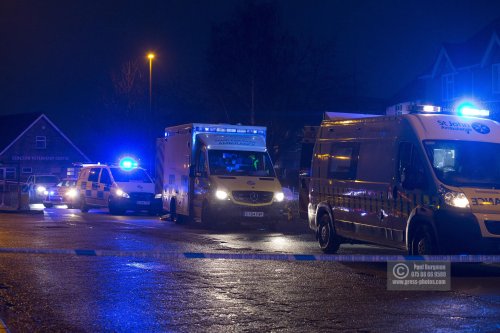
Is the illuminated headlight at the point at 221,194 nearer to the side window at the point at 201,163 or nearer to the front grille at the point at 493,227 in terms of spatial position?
the side window at the point at 201,163

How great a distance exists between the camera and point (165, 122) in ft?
168

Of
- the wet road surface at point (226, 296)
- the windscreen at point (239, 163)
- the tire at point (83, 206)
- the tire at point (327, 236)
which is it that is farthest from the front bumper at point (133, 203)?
the tire at point (327, 236)

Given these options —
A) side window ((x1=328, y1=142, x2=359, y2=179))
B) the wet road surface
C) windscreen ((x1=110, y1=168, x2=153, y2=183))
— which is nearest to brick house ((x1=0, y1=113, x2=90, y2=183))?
windscreen ((x1=110, y1=168, x2=153, y2=183))

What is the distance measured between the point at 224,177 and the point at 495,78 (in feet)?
74.4

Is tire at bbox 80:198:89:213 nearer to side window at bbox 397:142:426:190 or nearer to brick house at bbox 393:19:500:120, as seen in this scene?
brick house at bbox 393:19:500:120

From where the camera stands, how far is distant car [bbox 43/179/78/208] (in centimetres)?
3241

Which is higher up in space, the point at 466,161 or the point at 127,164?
the point at 127,164

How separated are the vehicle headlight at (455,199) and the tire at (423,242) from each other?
0.52m

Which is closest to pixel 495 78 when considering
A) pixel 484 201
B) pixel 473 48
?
pixel 473 48

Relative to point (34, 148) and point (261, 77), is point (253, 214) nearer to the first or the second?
point (261, 77)

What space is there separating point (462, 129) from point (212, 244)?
19.3ft

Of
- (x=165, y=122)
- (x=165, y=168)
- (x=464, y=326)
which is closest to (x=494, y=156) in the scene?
(x=464, y=326)

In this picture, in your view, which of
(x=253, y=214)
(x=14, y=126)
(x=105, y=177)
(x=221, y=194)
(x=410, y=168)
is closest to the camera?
(x=410, y=168)

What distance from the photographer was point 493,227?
11.0 m
